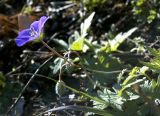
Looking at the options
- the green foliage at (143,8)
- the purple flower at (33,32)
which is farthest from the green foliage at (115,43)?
the purple flower at (33,32)

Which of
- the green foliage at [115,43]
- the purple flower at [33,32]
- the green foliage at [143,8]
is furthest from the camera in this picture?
the green foliage at [143,8]

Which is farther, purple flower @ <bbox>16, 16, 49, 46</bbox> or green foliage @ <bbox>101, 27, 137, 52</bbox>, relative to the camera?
green foliage @ <bbox>101, 27, 137, 52</bbox>

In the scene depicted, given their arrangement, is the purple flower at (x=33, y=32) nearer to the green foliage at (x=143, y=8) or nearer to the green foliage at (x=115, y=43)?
the green foliage at (x=115, y=43)

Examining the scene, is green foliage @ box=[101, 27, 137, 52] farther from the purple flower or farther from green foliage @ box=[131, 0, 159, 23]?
the purple flower

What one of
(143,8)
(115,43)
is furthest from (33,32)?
(143,8)

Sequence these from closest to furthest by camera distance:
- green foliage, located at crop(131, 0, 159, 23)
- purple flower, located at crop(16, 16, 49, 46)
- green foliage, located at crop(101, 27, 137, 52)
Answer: purple flower, located at crop(16, 16, 49, 46), green foliage, located at crop(101, 27, 137, 52), green foliage, located at crop(131, 0, 159, 23)

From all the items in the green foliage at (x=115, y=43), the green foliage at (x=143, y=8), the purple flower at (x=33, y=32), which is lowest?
the green foliage at (x=115, y=43)

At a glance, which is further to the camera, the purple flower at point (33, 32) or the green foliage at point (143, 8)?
the green foliage at point (143, 8)

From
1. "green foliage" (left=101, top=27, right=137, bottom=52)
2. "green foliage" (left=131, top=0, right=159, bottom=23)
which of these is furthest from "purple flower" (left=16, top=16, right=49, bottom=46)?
"green foliage" (left=131, top=0, right=159, bottom=23)

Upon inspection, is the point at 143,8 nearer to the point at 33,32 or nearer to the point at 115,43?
the point at 115,43

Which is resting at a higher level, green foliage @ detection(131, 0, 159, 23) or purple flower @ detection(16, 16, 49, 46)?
Result: green foliage @ detection(131, 0, 159, 23)

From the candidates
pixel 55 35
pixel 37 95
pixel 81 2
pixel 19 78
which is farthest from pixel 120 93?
pixel 81 2
